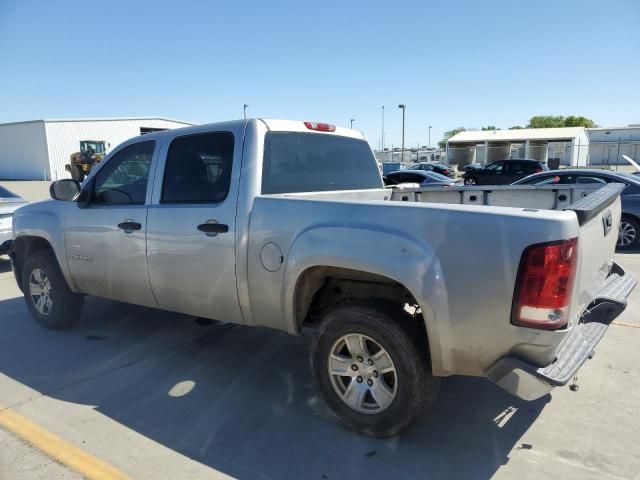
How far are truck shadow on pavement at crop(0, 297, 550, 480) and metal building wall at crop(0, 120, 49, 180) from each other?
40874 mm

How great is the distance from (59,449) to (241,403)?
46.3 inches

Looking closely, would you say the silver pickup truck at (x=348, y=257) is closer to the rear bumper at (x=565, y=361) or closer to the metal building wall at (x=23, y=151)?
the rear bumper at (x=565, y=361)

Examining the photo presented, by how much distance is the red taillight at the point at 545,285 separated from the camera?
2.34 m

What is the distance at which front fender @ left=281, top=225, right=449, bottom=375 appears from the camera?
2604 mm

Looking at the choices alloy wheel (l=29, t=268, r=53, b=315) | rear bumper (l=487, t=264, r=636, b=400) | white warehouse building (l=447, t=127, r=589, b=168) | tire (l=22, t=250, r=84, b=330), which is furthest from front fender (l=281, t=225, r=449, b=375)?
white warehouse building (l=447, t=127, r=589, b=168)

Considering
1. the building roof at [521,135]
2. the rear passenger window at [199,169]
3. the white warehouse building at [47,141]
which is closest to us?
the rear passenger window at [199,169]

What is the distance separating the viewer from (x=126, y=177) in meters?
4.40

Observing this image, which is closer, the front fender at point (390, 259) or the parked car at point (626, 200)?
the front fender at point (390, 259)

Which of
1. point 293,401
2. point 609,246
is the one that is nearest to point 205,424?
point 293,401

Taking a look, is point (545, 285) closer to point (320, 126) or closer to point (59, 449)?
point (320, 126)

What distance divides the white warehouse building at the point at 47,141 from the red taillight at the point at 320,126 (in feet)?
124

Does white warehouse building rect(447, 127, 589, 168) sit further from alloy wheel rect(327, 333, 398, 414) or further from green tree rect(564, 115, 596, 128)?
alloy wheel rect(327, 333, 398, 414)

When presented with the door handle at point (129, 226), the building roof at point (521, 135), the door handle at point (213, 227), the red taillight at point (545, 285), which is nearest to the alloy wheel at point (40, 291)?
the door handle at point (129, 226)

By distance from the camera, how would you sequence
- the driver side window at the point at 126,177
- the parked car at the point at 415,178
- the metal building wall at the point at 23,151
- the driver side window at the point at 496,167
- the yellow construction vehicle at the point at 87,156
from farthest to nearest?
1. the metal building wall at the point at 23,151
2. the yellow construction vehicle at the point at 87,156
3. the driver side window at the point at 496,167
4. the parked car at the point at 415,178
5. the driver side window at the point at 126,177
